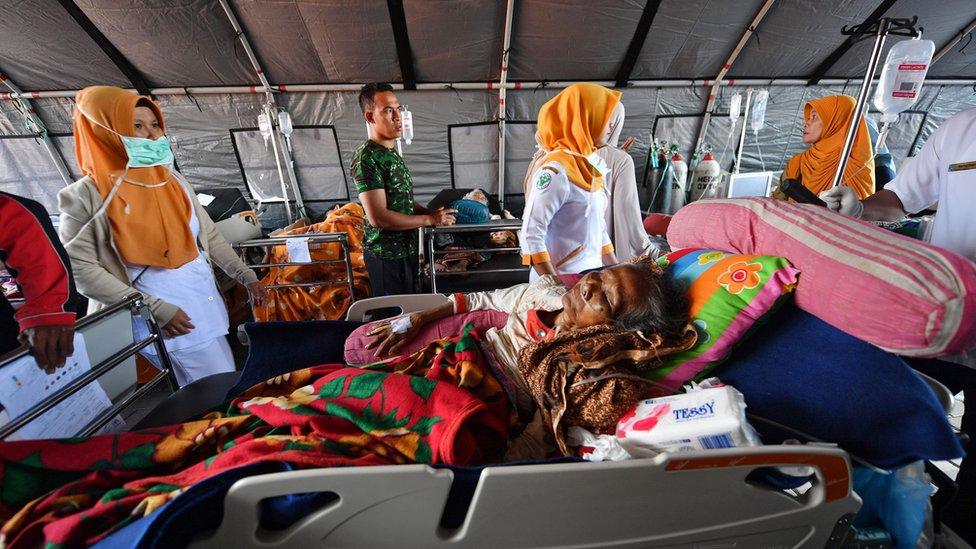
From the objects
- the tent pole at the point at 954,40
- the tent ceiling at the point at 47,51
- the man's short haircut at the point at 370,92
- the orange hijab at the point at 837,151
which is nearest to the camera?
the man's short haircut at the point at 370,92

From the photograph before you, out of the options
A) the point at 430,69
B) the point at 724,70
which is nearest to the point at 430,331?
the point at 430,69

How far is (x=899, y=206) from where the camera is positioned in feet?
5.54

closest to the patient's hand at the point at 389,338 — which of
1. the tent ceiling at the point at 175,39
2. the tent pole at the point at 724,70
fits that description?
the tent ceiling at the point at 175,39

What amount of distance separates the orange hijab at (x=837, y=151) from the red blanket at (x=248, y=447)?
3305 millimetres

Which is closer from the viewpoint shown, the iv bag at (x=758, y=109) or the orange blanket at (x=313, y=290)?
the orange blanket at (x=313, y=290)

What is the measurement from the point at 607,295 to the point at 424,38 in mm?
4558

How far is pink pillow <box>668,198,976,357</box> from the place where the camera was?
2.39 ft

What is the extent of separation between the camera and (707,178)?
17.0ft

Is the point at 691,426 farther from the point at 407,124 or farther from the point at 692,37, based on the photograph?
the point at 692,37

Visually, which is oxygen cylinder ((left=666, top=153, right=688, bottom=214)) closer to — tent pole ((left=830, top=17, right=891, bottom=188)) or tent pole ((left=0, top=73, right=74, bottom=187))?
tent pole ((left=830, top=17, right=891, bottom=188))

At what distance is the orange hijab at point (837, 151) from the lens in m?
2.86

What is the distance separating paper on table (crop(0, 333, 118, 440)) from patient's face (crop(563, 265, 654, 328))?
1.66 meters

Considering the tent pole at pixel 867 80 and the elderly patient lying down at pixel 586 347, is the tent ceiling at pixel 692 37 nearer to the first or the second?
the tent pole at pixel 867 80

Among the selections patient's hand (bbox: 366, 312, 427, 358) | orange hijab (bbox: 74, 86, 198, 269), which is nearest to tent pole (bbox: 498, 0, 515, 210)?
patient's hand (bbox: 366, 312, 427, 358)
